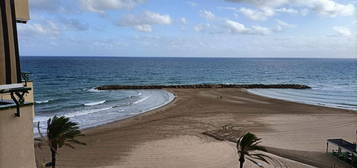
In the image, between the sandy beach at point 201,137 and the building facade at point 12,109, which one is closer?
the building facade at point 12,109

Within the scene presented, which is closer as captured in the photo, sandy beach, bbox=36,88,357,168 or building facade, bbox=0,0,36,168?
building facade, bbox=0,0,36,168

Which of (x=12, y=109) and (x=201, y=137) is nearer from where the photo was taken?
(x=12, y=109)

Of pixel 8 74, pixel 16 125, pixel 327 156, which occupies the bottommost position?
pixel 327 156

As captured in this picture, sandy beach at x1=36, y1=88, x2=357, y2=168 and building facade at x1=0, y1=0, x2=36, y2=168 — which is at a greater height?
building facade at x1=0, y1=0, x2=36, y2=168

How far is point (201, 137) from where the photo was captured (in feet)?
80.2

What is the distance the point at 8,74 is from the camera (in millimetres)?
4715

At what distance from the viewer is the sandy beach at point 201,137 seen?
19.0 metres

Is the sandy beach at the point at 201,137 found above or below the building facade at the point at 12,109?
below

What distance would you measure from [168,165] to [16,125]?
1440cm

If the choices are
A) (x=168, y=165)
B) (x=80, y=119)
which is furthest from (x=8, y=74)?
(x=80, y=119)

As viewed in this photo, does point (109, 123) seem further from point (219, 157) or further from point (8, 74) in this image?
point (8, 74)

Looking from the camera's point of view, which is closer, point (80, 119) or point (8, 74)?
point (8, 74)

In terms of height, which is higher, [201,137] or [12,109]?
[12,109]

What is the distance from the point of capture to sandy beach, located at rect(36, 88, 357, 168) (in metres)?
19.0
